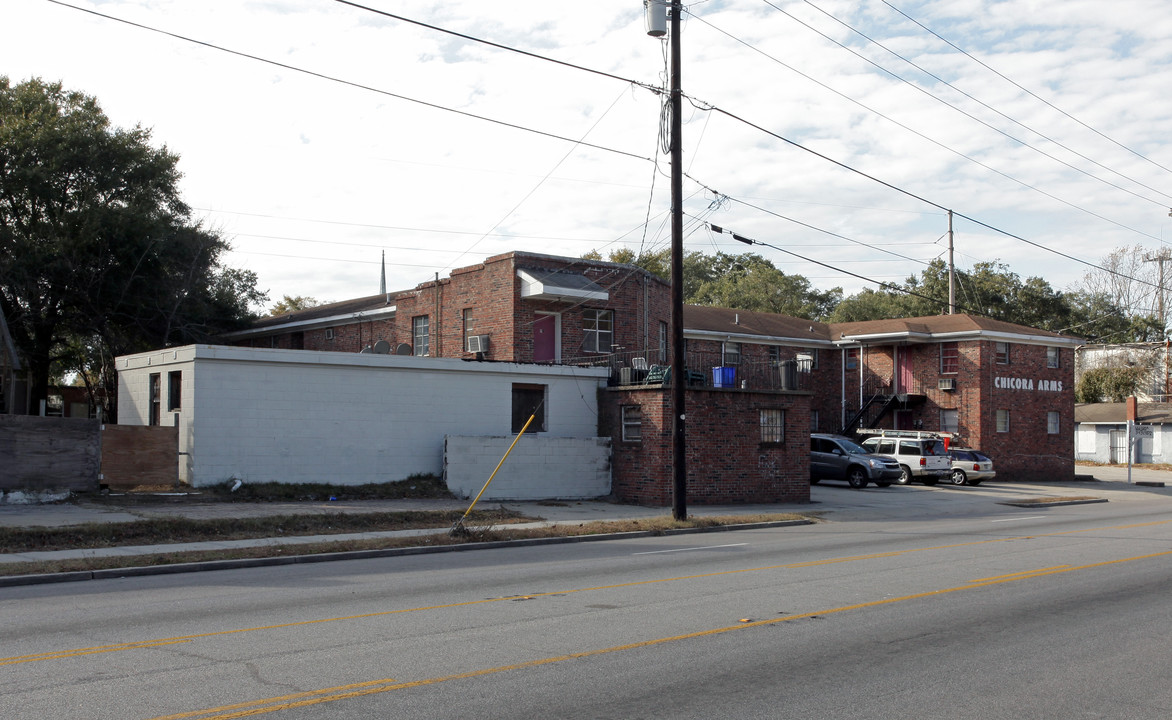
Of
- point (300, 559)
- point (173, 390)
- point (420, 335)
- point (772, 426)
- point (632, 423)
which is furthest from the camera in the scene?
point (420, 335)

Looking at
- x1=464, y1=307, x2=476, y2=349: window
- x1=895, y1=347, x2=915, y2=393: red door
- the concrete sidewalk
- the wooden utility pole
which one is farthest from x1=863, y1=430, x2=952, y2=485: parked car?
the wooden utility pole

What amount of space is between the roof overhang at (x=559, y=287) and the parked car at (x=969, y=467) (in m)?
15.9

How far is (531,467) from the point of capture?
963 inches

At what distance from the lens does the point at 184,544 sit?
1498cm

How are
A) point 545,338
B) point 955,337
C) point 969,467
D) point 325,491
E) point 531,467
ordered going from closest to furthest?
point 325,491
point 531,467
point 545,338
point 969,467
point 955,337

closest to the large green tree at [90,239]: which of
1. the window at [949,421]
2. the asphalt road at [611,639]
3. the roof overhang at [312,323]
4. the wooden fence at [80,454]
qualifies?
the roof overhang at [312,323]

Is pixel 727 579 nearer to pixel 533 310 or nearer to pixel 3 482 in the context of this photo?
pixel 3 482

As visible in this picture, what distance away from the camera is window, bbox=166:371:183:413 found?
22.5 metres

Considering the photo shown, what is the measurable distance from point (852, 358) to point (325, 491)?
1221 inches

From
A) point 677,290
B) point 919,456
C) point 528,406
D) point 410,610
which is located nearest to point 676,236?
point 677,290

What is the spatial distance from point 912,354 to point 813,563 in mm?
31971

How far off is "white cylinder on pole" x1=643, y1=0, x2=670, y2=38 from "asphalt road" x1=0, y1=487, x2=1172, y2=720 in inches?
458

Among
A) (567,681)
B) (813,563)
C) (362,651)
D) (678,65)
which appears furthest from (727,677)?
(678,65)

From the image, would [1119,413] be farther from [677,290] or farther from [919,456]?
[677,290]
